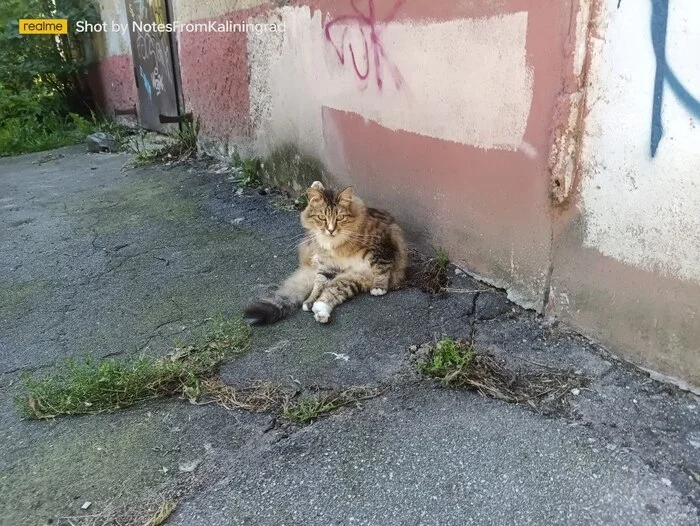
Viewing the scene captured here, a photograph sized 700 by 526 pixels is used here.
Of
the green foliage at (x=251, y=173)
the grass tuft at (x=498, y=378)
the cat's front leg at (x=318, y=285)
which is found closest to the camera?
the grass tuft at (x=498, y=378)

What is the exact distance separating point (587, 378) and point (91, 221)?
168 inches

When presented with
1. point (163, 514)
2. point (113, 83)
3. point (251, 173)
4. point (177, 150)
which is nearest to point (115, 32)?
point (113, 83)

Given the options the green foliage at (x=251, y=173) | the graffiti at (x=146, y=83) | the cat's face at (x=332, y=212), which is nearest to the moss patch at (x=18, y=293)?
the cat's face at (x=332, y=212)

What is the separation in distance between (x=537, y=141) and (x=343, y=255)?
131 cm

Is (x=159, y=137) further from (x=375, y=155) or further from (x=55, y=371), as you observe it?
(x=55, y=371)

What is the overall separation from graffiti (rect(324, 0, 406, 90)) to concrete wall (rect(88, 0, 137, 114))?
5.17 meters

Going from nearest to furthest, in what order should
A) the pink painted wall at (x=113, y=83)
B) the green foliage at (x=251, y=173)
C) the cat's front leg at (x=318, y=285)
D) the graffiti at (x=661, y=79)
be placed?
the graffiti at (x=661, y=79), the cat's front leg at (x=318, y=285), the green foliage at (x=251, y=173), the pink painted wall at (x=113, y=83)

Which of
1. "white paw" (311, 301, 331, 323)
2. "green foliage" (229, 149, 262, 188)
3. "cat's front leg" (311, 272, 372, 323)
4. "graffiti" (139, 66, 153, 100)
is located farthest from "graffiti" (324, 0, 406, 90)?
"graffiti" (139, 66, 153, 100)

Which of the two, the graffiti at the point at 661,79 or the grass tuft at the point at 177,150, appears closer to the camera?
the graffiti at the point at 661,79

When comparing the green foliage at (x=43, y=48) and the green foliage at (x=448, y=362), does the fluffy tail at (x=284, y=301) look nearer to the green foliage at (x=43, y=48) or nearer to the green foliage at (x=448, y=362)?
the green foliage at (x=448, y=362)

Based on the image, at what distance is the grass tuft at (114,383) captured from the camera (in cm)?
248

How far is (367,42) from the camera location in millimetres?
3861

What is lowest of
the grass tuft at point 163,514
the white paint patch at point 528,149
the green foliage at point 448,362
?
the grass tuft at point 163,514

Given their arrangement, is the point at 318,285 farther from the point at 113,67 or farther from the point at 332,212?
the point at 113,67
